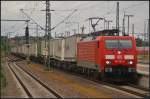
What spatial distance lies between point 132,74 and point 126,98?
7.66m

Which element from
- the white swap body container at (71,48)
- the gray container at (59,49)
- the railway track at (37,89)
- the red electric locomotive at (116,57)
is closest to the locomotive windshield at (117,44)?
the red electric locomotive at (116,57)

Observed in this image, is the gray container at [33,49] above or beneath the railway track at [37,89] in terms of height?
above

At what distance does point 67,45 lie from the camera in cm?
4159

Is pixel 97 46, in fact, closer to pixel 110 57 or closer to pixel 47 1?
pixel 110 57

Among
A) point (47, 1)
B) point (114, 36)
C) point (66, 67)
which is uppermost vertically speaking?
point (47, 1)

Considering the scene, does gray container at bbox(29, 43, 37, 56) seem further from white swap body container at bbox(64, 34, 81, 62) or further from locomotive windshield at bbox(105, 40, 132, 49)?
locomotive windshield at bbox(105, 40, 132, 49)

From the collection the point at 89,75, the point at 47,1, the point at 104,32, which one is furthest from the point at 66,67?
the point at 104,32

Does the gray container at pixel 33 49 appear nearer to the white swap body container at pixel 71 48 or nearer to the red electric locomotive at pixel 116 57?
the white swap body container at pixel 71 48

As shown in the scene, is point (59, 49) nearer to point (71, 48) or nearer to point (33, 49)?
point (71, 48)

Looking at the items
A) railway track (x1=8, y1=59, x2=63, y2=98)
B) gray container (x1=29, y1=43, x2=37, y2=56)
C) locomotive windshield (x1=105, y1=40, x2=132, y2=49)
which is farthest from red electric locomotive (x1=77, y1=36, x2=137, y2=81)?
gray container (x1=29, y1=43, x2=37, y2=56)

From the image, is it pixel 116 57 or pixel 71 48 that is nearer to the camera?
pixel 116 57

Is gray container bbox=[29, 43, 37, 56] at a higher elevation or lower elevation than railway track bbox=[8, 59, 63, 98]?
higher

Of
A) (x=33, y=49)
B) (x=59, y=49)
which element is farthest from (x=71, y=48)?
(x=33, y=49)

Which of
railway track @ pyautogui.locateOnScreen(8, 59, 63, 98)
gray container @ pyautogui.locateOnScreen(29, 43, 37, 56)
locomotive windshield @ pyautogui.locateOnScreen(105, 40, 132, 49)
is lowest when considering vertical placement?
railway track @ pyautogui.locateOnScreen(8, 59, 63, 98)
